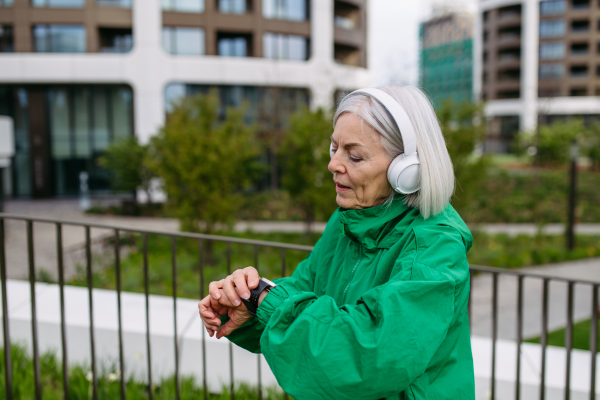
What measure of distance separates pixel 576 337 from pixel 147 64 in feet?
65.2

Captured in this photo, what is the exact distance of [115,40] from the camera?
22516 millimetres

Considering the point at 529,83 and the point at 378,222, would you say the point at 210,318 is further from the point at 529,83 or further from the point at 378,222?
the point at 529,83

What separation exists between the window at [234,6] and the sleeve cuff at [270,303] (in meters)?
23.5

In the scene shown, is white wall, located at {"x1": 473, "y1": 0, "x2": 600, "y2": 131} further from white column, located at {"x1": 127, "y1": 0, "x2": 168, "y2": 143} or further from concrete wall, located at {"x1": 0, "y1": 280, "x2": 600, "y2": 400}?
concrete wall, located at {"x1": 0, "y1": 280, "x2": 600, "y2": 400}

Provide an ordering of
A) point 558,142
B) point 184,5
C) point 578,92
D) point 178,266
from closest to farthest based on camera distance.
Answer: point 178,266 < point 184,5 < point 558,142 < point 578,92

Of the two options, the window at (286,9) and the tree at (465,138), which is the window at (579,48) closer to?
the window at (286,9)

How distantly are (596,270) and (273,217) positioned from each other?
901 cm

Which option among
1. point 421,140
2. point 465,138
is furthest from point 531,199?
point 421,140

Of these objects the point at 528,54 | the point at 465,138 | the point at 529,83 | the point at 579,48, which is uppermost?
the point at 579,48

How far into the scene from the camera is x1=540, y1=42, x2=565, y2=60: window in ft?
162

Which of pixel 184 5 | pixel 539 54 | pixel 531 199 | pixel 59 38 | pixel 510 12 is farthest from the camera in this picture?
pixel 510 12

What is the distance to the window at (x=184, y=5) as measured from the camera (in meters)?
21.8

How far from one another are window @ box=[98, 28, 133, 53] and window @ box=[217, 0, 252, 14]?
14.3ft

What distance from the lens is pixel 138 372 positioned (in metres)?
3.54
